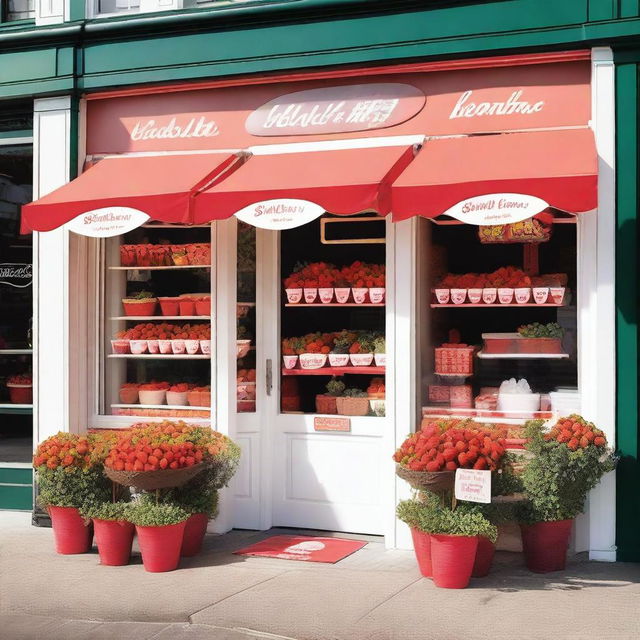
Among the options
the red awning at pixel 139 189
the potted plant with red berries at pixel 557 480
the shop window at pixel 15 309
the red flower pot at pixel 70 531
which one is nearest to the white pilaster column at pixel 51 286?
the shop window at pixel 15 309

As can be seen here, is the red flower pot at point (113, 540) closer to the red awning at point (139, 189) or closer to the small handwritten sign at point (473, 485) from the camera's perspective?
the red awning at point (139, 189)

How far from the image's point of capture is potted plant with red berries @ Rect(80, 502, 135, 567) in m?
7.46

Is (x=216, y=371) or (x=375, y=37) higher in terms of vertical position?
(x=375, y=37)

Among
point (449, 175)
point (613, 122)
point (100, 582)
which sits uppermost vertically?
point (613, 122)

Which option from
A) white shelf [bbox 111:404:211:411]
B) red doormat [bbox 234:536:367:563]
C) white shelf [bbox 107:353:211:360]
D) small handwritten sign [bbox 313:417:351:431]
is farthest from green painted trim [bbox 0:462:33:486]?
small handwritten sign [bbox 313:417:351:431]

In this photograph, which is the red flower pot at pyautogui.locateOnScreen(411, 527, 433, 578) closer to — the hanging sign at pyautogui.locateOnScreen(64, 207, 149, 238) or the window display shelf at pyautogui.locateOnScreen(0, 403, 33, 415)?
the hanging sign at pyautogui.locateOnScreen(64, 207, 149, 238)

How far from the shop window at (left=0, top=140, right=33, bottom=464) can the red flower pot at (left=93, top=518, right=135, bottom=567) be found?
2.21 metres

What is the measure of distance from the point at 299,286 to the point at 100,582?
10.5ft

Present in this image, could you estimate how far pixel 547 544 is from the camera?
7.21 metres

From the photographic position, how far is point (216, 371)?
8.77 metres

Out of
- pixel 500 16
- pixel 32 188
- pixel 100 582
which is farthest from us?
pixel 32 188

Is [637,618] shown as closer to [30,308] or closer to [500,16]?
[500,16]

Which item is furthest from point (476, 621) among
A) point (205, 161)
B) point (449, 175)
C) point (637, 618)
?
point (205, 161)

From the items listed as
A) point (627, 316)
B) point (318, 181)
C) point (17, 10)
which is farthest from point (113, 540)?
point (17, 10)
